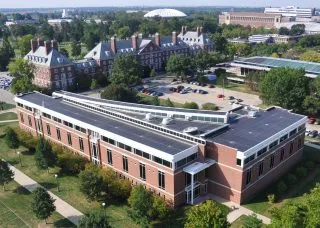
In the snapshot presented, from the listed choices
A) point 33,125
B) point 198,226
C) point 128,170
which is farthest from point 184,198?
point 33,125

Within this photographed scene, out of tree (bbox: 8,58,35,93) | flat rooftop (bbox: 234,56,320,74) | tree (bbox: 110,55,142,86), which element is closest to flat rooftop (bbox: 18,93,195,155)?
tree (bbox: 8,58,35,93)

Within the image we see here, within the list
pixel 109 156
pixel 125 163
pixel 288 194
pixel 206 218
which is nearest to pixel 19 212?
pixel 109 156

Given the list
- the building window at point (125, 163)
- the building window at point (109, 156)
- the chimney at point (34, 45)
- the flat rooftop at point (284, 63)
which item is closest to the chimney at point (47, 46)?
the chimney at point (34, 45)

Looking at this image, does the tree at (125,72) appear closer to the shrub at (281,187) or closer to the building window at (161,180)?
the building window at (161,180)

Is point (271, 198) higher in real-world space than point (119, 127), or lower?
lower

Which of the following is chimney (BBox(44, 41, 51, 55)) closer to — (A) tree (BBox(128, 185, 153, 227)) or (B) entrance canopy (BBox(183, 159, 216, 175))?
(B) entrance canopy (BBox(183, 159, 216, 175))

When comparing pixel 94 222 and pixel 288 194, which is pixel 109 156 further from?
pixel 288 194

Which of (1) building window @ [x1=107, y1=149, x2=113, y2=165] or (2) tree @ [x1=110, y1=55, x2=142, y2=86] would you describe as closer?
(1) building window @ [x1=107, y1=149, x2=113, y2=165]
